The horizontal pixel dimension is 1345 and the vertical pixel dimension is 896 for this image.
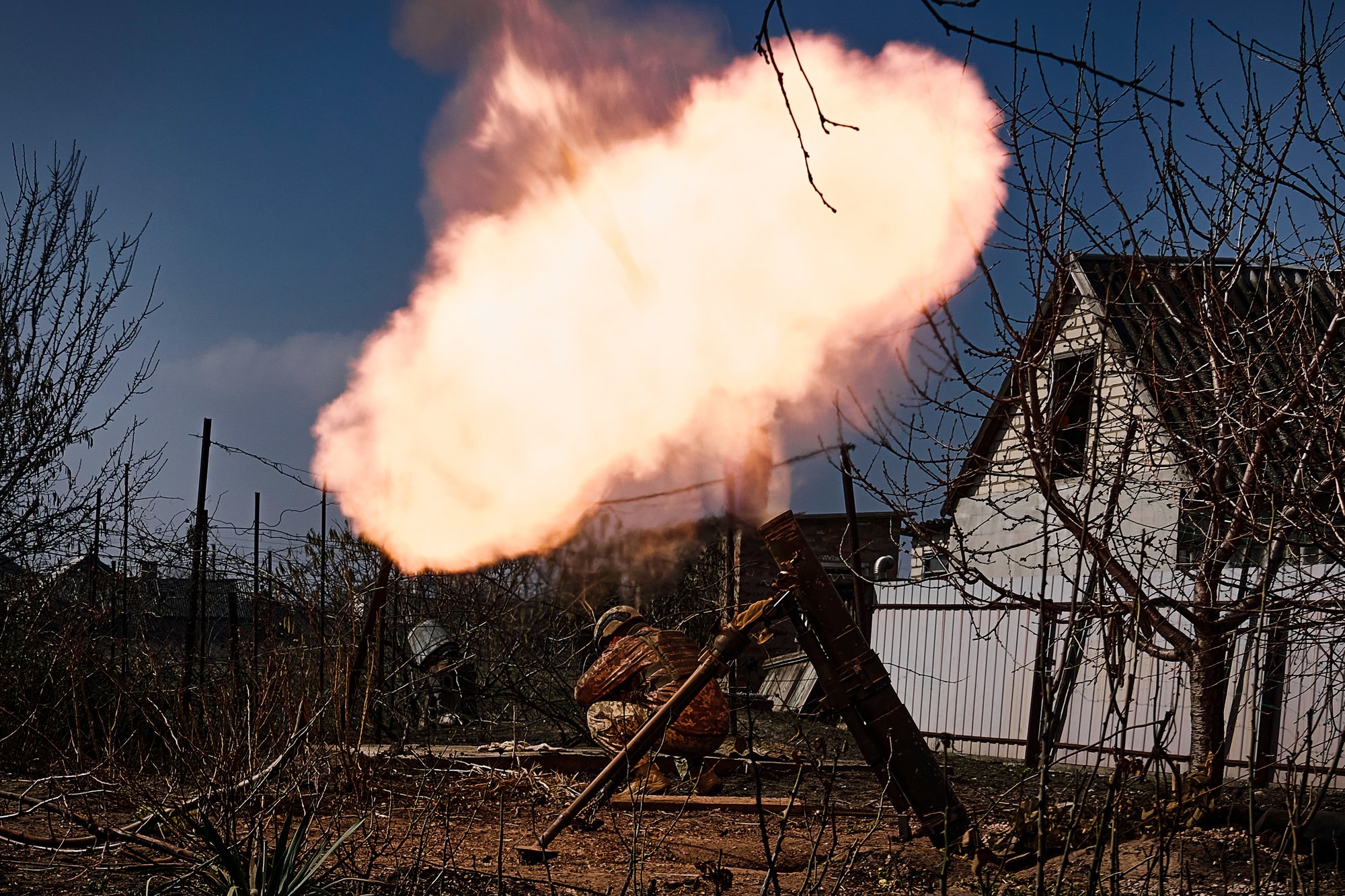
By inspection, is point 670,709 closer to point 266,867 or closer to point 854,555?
point 266,867

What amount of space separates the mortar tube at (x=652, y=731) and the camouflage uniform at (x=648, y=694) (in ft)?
7.10

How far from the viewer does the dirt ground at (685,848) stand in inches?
187

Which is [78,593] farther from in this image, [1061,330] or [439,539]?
[1061,330]

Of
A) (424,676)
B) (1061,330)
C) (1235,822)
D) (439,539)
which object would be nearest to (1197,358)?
(1061,330)

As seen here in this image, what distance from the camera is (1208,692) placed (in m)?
6.61

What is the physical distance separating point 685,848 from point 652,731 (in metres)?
1.28

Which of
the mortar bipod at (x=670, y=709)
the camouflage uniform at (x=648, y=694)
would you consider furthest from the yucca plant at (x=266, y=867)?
the camouflage uniform at (x=648, y=694)

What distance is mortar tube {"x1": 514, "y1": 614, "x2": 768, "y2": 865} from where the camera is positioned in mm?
5902

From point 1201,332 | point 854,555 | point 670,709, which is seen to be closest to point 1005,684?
point 854,555

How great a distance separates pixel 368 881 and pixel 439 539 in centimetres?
445

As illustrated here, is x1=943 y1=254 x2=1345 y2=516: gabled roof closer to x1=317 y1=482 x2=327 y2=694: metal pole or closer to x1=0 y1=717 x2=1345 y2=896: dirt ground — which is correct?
x1=0 y1=717 x2=1345 y2=896: dirt ground

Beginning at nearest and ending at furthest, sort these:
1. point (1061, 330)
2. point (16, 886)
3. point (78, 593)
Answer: point (16, 886) < point (1061, 330) < point (78, 593)

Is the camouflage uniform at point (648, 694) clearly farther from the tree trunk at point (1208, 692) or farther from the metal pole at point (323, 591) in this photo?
the tree trunk at point (1208, 692)

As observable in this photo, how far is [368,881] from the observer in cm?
492
